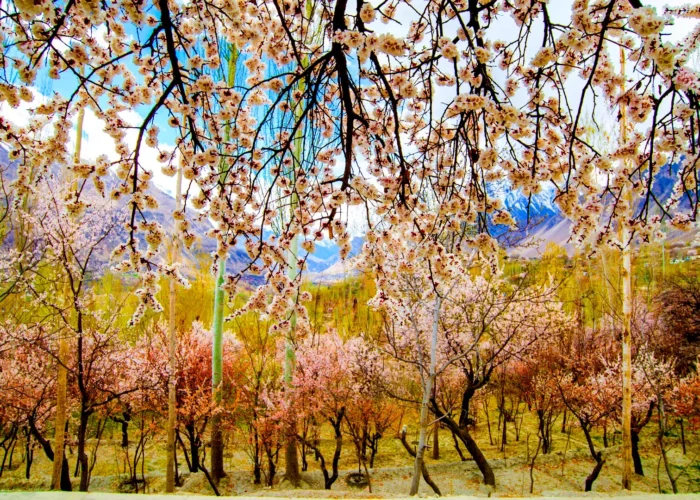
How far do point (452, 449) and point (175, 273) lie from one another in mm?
8720

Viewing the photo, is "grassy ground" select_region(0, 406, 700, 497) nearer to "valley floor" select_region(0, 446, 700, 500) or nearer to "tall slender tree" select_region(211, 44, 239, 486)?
"valley floor" select_region(0, 446, 700, 500)

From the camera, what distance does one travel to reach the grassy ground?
6477 millimetres

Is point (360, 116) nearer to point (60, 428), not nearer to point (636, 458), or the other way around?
point (60, 428)

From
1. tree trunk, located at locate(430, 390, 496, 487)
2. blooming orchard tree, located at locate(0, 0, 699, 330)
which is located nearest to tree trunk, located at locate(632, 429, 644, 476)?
tree trunk, located at locate(430, 390, 496, 487)

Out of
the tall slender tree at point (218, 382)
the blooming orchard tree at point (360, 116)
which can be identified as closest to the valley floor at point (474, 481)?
the tall slender tree at point (218, 382)

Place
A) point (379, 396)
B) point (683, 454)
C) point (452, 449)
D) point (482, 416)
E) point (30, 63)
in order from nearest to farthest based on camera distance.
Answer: point (30, 63) < point (379, 396) < point (683, 454) < point (452, 449) < point (482, 416)

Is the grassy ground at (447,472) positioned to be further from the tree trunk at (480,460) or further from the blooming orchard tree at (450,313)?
the blooming orchard tree at (450,313)

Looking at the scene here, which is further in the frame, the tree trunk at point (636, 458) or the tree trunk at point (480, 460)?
the tree trunk at point (636, 458)

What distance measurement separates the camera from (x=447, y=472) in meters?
7.06

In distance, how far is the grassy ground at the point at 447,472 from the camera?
6.48 m

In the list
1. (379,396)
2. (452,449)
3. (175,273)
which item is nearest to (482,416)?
(452,449)

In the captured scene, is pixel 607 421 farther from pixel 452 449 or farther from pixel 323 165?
pixel 323 165

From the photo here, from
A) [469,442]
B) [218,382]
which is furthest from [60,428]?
[469,442]

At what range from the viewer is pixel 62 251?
17.7 ft
